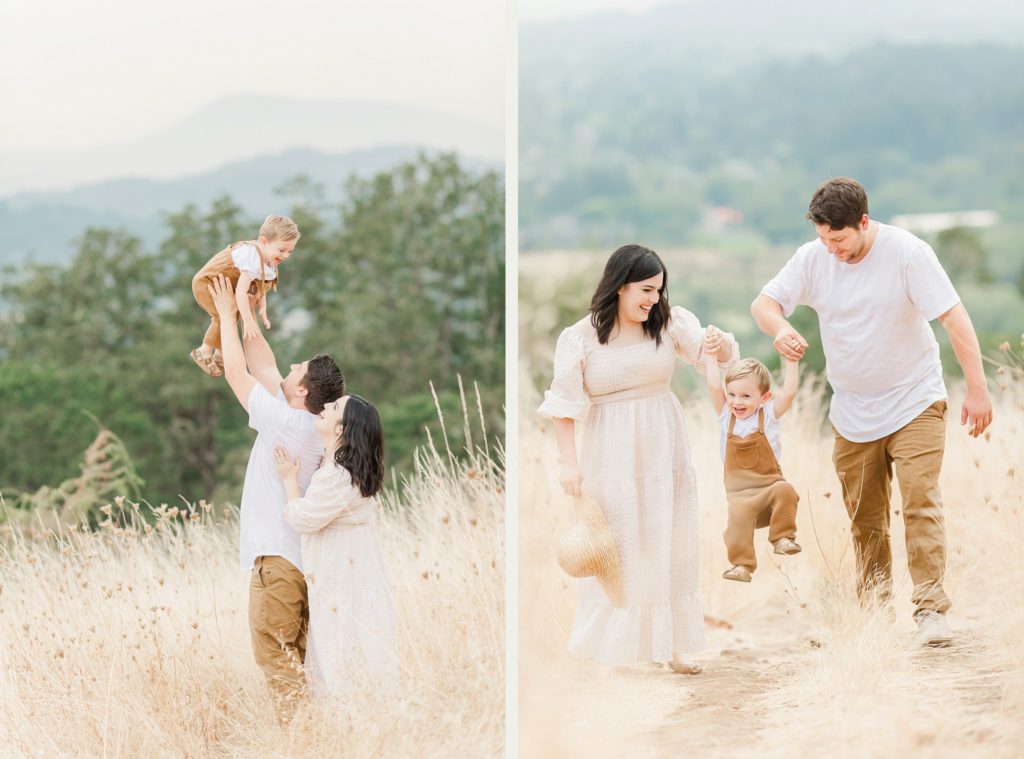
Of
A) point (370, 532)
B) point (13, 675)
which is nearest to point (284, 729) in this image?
point (370, 532)

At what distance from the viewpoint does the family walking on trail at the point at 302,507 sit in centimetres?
403

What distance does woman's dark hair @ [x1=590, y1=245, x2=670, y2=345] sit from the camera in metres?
3.99

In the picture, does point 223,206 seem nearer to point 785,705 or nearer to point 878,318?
point 878,318

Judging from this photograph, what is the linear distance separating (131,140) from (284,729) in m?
3.98

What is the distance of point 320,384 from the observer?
405 centimetres

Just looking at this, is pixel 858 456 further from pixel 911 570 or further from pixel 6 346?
pixel 6 346

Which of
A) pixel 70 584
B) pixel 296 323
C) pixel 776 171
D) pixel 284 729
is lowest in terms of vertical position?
pixel 284 729

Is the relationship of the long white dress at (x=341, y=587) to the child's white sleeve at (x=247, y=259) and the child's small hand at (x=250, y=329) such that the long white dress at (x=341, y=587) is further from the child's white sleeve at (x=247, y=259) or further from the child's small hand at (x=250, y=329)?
the child's white sleeve at (x=247, y=259)

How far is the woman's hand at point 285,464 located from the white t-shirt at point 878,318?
5.55 feet

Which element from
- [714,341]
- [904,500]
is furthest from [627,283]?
[904,500]

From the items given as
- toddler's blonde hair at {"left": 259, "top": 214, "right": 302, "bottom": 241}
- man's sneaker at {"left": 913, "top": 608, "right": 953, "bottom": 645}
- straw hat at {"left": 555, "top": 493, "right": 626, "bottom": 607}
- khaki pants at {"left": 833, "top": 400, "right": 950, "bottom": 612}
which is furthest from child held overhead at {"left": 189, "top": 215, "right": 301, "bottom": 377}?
man's sneaker at {"left": 913, "top": 608, "right": 953, "bottom": 645}

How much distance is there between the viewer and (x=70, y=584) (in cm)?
468

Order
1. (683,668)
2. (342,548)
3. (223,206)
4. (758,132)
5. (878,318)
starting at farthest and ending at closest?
(223,206)
(758,132)
(683,668)
(342,548)
(878,318)

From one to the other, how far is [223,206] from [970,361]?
448 centimetres
